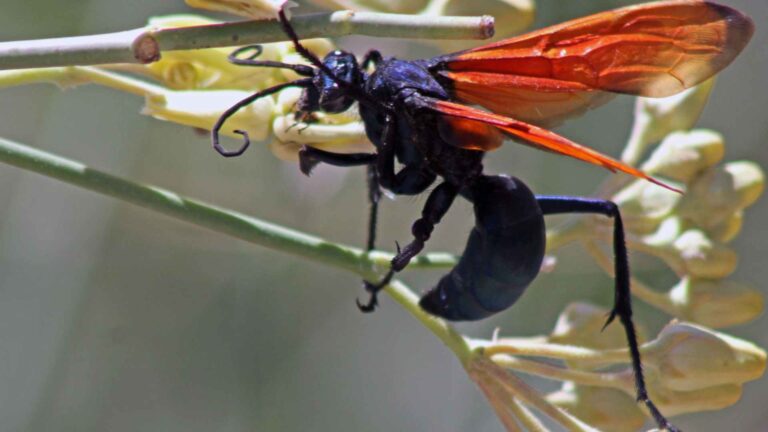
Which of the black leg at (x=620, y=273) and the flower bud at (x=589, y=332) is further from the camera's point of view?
the flower bud at (x=589, y=332)

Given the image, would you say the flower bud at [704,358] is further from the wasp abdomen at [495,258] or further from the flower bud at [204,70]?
the flower bud at [204,70]

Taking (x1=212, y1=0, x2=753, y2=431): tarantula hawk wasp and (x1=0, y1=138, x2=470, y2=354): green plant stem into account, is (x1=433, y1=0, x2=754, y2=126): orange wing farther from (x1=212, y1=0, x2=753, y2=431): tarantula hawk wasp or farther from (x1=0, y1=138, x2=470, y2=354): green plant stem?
(x1=0, y1=138, x2=470, y2=354): green plant stem

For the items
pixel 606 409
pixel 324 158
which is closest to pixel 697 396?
pixel 606 409

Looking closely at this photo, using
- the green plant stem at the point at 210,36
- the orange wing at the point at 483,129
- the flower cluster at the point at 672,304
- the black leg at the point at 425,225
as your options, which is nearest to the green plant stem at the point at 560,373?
the flower cluster at the point at 672,304

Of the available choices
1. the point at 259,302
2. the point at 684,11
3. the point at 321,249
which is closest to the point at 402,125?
the point at 321,249

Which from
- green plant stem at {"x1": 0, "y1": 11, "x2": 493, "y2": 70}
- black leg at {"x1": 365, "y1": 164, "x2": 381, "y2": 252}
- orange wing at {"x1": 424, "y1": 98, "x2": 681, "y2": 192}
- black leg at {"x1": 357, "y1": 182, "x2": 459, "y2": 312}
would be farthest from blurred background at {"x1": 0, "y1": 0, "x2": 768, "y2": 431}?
green plant stem at {"x1": 0, "y1": 11, "x2": 493, "y2": 70}

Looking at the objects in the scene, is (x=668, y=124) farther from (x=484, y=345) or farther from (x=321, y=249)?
(x=321, y=249)

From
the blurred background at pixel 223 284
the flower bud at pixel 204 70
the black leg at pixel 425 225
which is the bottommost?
the blurred background at pixel 223 284

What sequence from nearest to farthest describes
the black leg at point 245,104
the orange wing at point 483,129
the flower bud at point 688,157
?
the orange wing at point 483,129, the black leg at point 245,104, the flower bud at point 688,157
